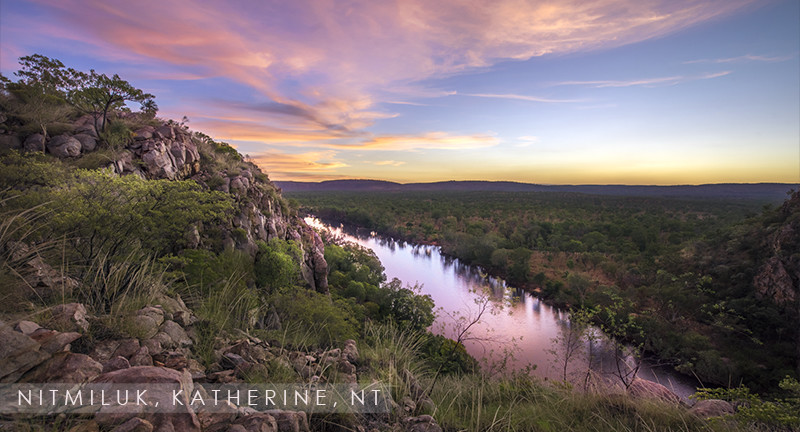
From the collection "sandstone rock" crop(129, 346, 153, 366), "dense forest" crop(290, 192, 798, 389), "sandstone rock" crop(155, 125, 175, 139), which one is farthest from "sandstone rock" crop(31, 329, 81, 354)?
"sandstone rock" crop(155, 125, 175, 139)

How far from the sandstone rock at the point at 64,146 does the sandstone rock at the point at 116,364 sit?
11649 mm

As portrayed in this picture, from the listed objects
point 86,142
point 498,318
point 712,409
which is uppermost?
point 86,142

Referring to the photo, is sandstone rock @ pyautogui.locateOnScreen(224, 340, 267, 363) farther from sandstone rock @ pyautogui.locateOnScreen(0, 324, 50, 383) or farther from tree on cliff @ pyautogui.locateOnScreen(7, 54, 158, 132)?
tree on cliff @ pyautogui.locateOnScreen(7, 54, 158, 132)

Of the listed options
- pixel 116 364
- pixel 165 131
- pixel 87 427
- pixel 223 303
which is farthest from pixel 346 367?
pixel 165 131

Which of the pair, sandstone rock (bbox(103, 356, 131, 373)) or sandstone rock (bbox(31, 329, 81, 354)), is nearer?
sandstone rock (bbox(31, 329, 81, 354))

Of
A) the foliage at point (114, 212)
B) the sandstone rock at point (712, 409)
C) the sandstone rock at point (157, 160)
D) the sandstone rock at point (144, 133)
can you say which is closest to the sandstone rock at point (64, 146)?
the sandstone rock at point (157, 160)

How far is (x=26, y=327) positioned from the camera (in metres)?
3.04

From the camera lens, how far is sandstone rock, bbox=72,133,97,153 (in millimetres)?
11321

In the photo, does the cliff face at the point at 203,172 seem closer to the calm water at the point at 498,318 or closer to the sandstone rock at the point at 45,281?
the sandstone rock at the point at 45,281

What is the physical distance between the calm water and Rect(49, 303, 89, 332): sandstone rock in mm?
6751

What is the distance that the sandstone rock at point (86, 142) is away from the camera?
37.1ft

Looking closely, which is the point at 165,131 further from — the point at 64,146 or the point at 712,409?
the point at 712,409

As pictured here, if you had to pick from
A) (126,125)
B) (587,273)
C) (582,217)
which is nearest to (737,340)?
(587,273)

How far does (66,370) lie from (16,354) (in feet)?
1.27
